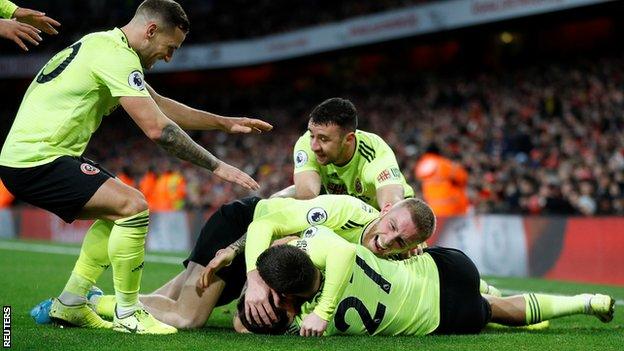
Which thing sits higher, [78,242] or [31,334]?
[31,334]

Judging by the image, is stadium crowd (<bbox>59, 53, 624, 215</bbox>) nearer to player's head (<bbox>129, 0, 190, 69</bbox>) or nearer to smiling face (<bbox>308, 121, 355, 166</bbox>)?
smiling face (<bbox>308, 121, 355, 166</bbox>)

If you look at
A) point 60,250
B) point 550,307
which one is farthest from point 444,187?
point 550,307

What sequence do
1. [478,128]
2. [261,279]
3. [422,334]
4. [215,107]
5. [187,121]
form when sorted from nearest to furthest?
[261,279]
[422,334]
[187,121]
[478,128]
[215,107]

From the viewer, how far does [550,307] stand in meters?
6.18

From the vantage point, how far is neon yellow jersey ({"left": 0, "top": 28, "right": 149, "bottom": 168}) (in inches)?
221

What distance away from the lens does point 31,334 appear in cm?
555

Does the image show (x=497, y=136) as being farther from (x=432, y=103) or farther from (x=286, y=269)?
(x=286, y=269)

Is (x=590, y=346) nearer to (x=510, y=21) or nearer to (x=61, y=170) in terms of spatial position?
(x=61, y=170)

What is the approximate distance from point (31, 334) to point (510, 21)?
59.3ft

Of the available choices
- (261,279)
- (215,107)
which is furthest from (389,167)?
(215,107)

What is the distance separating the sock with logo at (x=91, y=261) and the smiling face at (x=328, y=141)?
170 cm

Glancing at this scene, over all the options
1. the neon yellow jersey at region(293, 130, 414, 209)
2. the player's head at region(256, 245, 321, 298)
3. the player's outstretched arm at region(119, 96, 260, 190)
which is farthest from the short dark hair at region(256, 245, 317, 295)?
the neon yellow jersey at region(293, 130, 414, 209)

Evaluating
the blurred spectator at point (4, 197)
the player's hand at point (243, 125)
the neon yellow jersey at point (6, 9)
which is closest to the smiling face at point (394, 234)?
the player's hand at point (243, 125)

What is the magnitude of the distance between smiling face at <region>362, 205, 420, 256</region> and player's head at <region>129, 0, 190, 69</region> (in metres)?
1.68
